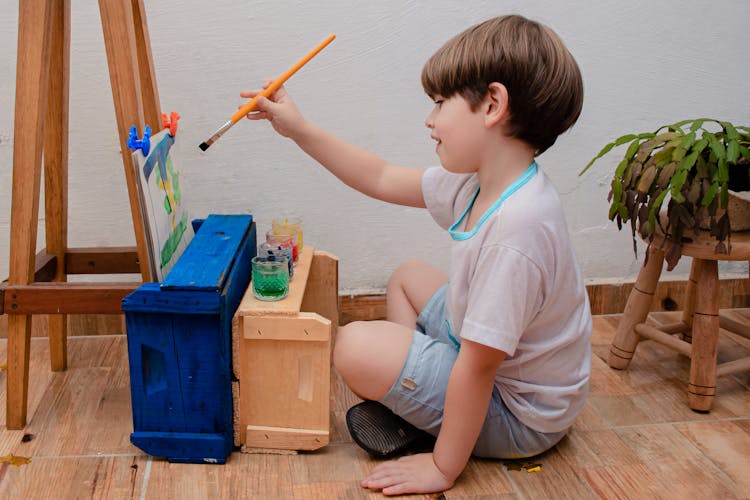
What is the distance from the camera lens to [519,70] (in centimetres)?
110

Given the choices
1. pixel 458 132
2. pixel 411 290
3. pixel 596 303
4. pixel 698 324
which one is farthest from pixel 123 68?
pixel 596 303

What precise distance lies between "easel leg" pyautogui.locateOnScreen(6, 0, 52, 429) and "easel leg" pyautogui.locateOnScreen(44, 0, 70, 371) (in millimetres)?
76

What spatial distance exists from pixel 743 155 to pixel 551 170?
0.47m

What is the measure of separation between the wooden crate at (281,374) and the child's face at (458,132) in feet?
1.06

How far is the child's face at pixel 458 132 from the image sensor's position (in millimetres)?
1150

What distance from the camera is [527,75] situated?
3.63ft

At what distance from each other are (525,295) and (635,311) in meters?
0.59

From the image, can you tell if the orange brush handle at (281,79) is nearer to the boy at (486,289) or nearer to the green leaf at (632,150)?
the boy at (486,289)

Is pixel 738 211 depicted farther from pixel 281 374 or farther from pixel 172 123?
pixel 172 123

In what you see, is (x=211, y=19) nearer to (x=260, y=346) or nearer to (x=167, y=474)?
(x=260, y=346)

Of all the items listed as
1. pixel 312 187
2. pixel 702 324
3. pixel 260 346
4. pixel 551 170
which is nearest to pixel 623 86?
pixel 551 170

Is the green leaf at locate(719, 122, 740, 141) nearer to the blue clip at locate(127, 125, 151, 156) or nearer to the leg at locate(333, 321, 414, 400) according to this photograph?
the leg at locate(333, 321, 414, 400)

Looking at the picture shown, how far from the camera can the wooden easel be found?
125cm

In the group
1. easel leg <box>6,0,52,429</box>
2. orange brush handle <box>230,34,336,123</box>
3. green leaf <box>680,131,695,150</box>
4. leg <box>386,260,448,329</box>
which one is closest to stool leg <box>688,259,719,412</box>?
green leaf <box>680,131,695,150</box>
